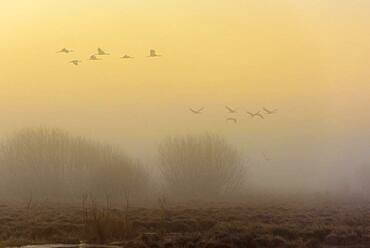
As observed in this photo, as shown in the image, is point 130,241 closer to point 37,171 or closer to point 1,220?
point 1,220

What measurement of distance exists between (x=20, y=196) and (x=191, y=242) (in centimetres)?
5429

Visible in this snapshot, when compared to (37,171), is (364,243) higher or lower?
lower

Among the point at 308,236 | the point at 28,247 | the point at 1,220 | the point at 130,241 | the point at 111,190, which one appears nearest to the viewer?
the point at 28,247

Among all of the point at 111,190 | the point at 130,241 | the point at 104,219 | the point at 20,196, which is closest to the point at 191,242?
the point at 130,241

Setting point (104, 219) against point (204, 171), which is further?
point (204, 171)

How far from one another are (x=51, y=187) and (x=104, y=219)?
2057 inches

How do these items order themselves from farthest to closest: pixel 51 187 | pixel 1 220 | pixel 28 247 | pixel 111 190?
pixel 51 187
pixel 111 190
pixel 1 220
pixel 28 247

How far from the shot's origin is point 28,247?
2456 centimetres

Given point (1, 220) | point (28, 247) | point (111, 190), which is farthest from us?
point (111, 190)

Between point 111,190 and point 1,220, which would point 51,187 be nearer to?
point 111,190

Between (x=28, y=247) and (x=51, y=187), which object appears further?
(x=51, y=187)

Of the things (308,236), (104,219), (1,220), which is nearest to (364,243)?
(308,236)

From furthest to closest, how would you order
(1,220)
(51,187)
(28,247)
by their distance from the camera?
(51,187) < (1,220) < (28,247)

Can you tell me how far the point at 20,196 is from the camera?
248ft
